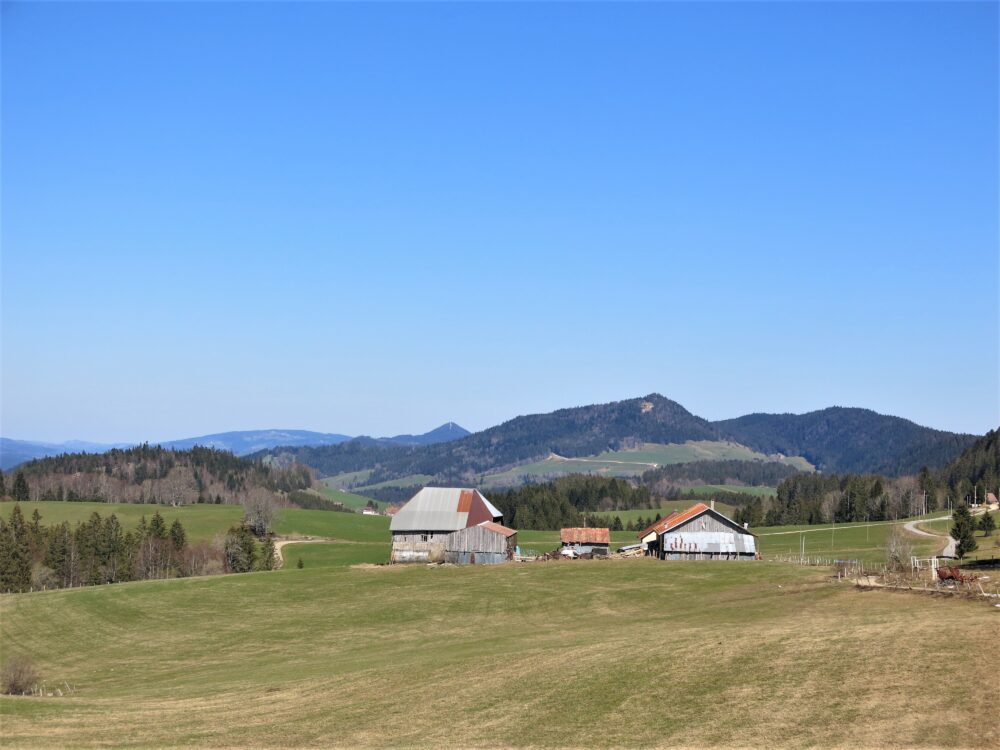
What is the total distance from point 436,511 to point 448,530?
11.0ft

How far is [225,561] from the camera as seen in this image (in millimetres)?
127500

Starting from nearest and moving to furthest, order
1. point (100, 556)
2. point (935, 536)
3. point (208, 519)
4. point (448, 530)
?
point (448, 530)
point (100, 556)
point (935, 536)
point (208, 519)

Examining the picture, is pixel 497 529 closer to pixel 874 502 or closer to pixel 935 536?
pixel 935 536

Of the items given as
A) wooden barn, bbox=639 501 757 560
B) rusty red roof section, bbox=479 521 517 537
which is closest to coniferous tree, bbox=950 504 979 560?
wooden barn, bbox=639 501 757 560

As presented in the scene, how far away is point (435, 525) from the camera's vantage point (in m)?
119

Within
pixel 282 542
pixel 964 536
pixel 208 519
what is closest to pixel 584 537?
pixel 964 536

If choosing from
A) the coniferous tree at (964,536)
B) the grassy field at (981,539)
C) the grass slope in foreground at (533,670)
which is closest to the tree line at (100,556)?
the grass slope in foreground at (533,670)

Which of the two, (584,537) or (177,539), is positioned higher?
(584,537)

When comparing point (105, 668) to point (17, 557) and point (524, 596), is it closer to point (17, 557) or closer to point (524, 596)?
point (524, 596)

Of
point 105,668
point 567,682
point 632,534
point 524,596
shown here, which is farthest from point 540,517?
point 567,682

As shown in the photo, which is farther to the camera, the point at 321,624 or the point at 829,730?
the point at 321,624

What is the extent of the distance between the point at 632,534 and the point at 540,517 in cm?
Answer: 2418

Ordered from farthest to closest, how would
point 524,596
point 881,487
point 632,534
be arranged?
1. point 881,487
2. point 632,534
3. point 524,596

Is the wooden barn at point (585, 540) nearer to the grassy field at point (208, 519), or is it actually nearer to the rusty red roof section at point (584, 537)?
the rusty red roof section at point (584, 537)
